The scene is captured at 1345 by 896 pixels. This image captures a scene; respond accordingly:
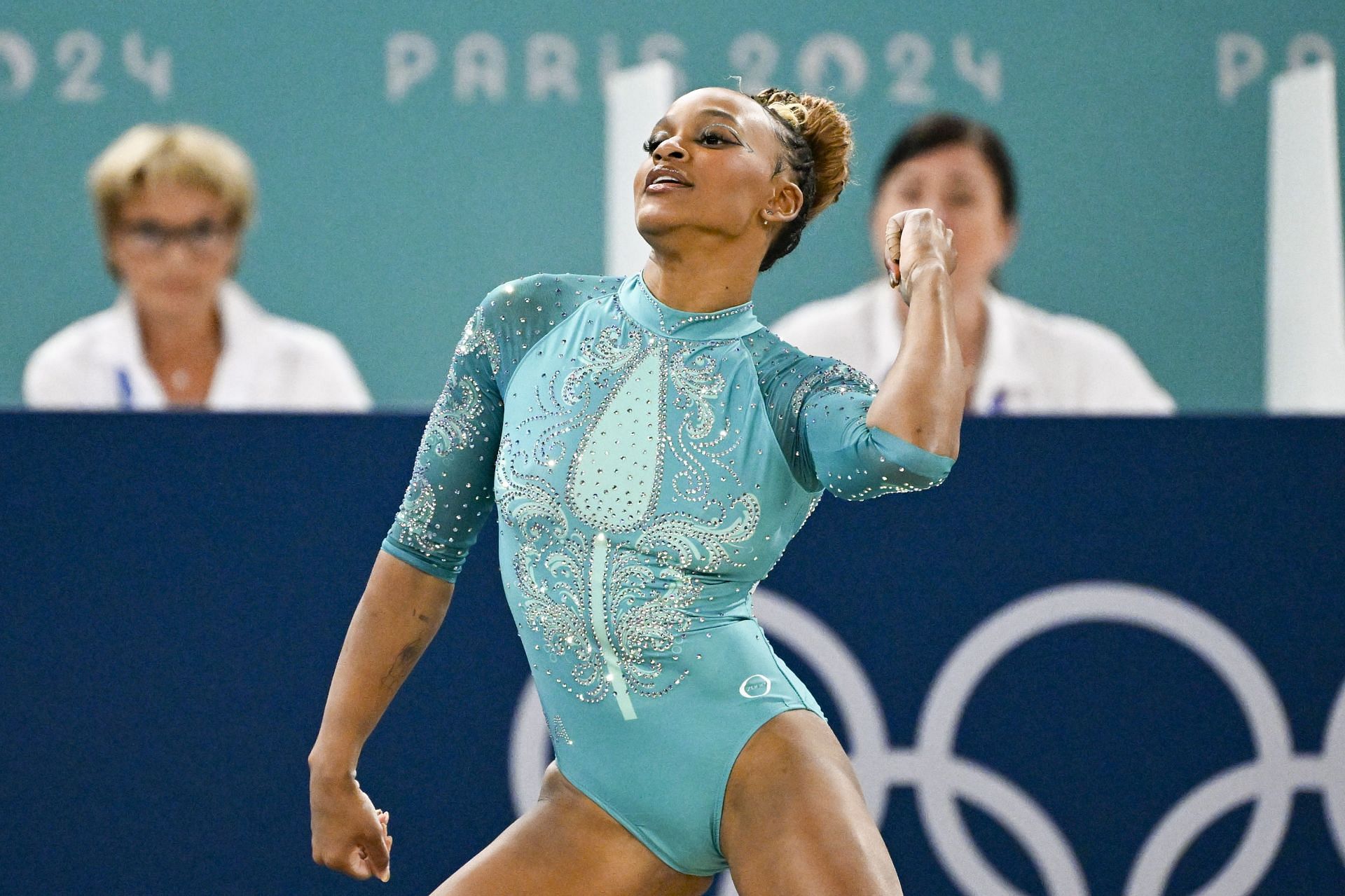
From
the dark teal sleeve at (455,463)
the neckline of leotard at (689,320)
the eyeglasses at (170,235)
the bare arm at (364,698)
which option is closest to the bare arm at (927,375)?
the neckline of leotard at (689,320)

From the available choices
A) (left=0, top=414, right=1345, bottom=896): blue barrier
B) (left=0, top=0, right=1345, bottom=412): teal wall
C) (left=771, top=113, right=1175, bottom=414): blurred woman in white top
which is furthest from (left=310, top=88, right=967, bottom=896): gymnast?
(left=0, top=0, right=1345, bottom=412): teal wall

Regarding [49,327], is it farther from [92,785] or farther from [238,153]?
[92,785]

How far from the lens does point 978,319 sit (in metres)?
4.54

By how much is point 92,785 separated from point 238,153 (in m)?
2.18

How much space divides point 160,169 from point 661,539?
3054mm

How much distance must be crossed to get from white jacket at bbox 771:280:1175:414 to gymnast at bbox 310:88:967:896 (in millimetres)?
2374

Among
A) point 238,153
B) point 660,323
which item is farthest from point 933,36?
point 660,323

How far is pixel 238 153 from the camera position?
460 cm

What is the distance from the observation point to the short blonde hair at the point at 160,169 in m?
4.48

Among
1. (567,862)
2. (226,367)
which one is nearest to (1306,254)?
(226,367)

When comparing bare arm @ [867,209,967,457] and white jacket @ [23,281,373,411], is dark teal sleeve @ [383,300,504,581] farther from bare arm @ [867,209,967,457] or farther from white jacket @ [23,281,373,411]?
white jacket @ [23,281,373,411]

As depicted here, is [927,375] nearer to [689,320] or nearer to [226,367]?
[689,320]

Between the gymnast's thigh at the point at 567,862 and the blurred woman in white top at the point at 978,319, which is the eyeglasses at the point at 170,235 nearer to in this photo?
the blurred woman in white top at the point at 978,319

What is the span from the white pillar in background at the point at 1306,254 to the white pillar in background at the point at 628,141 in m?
1.81
